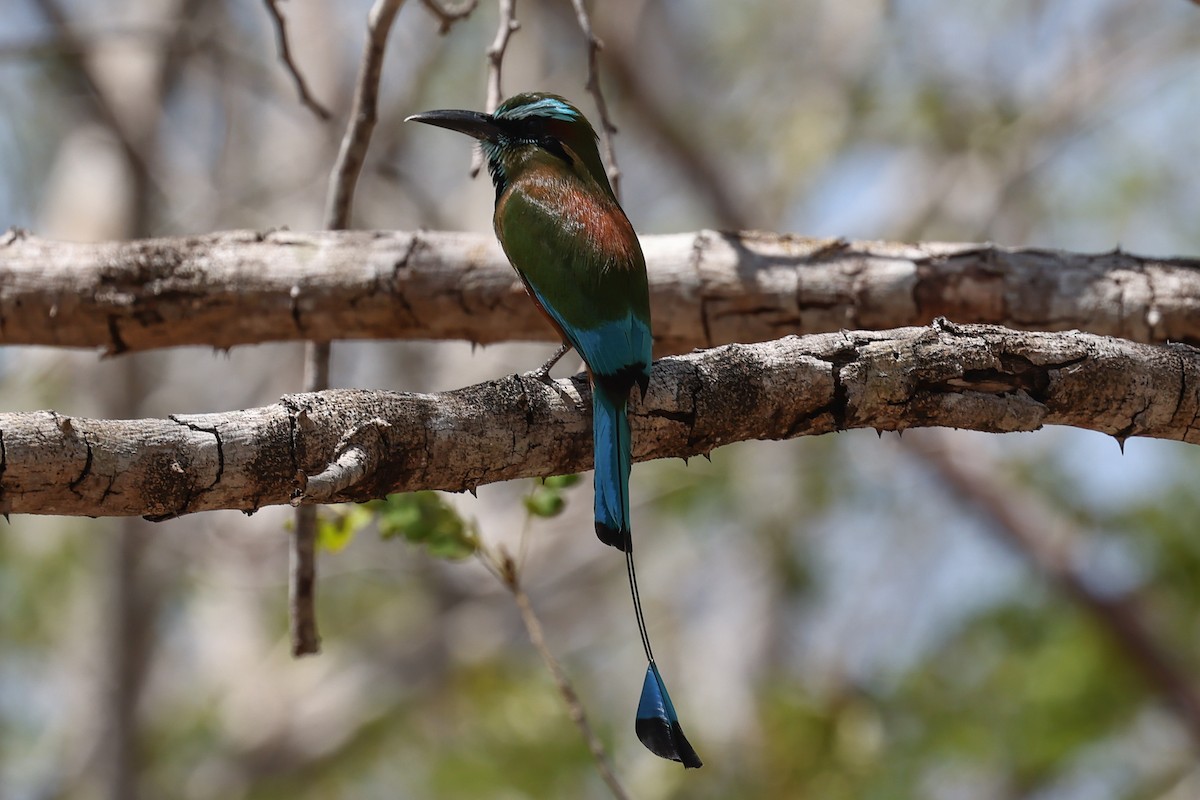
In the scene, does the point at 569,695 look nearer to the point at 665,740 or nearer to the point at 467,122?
the point at 665,740

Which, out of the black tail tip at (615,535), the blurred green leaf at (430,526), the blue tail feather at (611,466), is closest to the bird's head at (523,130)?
the blurred green leaf at (430,526)

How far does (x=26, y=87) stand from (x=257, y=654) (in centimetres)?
587

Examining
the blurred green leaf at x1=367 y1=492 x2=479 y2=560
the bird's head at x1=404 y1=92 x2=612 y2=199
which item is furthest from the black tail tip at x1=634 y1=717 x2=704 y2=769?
the bird's head at x1=404 y1=92 x2=612 y2=199

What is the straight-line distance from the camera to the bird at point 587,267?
243 cm

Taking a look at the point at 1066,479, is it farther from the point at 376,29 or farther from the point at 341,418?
the point at 341,418

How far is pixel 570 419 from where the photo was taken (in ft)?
8.25

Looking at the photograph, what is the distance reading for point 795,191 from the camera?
401 inches

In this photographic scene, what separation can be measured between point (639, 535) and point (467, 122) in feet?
25.6

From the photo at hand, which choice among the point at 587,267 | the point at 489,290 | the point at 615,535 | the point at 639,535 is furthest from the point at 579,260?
the point at 639,535

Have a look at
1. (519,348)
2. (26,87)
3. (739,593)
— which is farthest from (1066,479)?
(26,87)

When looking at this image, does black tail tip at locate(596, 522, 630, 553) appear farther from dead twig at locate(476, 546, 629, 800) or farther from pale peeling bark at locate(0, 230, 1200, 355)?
pale peeling bark at locate(0, 230, 1200, 355)

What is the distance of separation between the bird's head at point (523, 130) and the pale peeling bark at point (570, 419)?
1.40 m

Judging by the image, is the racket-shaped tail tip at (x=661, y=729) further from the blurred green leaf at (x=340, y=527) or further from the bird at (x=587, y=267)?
the blurred green leaf at (x=340, y=527)

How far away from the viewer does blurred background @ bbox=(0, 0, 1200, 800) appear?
7.22 metres
